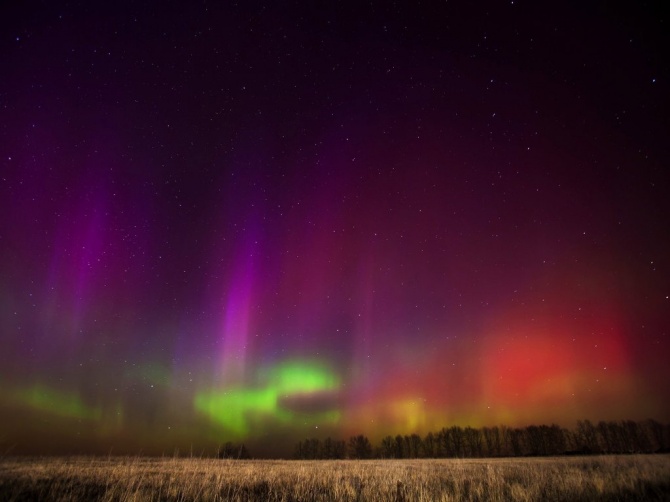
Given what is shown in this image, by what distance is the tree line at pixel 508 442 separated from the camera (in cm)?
10650

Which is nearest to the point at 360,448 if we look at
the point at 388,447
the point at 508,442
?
the point at 388,447

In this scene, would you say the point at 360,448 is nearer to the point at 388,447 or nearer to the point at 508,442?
the point at 388,447

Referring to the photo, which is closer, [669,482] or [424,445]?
[669,482]

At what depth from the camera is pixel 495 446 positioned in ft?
379

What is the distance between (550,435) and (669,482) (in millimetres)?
123246

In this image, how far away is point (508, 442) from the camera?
11275cm

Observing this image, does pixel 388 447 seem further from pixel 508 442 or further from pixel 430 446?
pixel 508 442

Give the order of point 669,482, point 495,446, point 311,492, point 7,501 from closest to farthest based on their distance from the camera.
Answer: point 7,501
point 311,492
point 669,482
point 495,446

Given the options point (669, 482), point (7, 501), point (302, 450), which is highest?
point (7, 501)

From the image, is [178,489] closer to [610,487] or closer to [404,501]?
[404,501]

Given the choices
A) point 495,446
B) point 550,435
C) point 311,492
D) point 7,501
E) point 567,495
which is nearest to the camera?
point 7,501

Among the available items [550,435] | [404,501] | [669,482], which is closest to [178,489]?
[404,501]

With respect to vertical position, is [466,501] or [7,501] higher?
[7,501]

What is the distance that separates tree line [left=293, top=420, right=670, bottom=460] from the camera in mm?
106500
